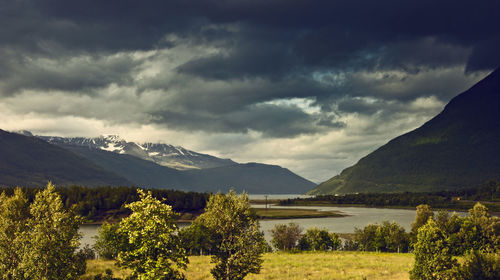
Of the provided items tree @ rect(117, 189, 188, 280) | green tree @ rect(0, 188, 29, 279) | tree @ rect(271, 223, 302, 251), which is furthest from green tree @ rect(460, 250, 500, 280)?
tree @ rect(271, 223, 302, 251)

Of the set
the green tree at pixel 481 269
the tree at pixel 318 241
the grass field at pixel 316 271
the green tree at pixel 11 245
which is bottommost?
the tree at pixel 318 241

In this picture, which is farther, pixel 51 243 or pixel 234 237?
pixel 234 237

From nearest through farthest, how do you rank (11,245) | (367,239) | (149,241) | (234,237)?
(149,241) → (11,245) → (234,237) → (367,239)

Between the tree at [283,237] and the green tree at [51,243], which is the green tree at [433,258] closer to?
the green tree at [51,243]

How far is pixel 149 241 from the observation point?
1463 inches

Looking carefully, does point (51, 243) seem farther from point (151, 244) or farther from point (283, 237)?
point (283, 237)

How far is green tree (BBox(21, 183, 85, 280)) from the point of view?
126 feet

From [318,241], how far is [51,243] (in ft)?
350

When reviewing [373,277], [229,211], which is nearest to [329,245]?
[373,277]

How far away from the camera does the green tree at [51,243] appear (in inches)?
1512

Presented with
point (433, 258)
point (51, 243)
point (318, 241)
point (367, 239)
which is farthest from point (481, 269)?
point (367, 239)

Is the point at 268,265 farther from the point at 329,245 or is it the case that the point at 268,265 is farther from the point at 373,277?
the point at 329,245

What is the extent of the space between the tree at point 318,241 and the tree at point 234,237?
90465 millimetres

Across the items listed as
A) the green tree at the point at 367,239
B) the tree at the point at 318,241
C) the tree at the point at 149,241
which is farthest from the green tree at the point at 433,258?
the green tree at the point at 367,239
